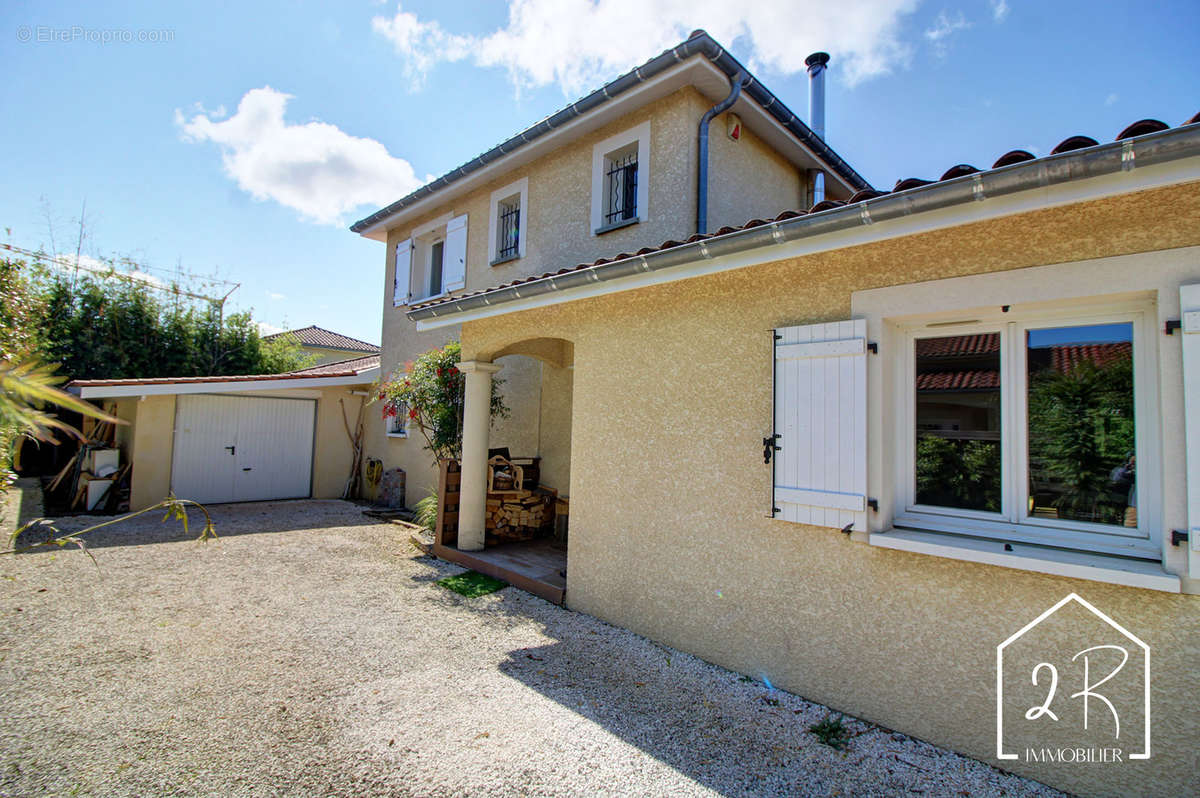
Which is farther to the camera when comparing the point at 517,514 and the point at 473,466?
the point at 517,514

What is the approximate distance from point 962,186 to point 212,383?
1359cm

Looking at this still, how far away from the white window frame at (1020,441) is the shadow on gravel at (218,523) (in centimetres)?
957

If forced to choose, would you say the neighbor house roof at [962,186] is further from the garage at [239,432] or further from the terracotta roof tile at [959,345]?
the garage at [239,432]

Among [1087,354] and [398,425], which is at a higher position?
[1087,354]

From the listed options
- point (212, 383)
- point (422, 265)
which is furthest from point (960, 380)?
point (212, 383)

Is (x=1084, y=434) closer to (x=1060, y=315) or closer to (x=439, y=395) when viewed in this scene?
(x=1060, y=315)

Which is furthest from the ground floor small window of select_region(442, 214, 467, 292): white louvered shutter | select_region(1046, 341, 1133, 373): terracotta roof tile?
select_region(1046, 341, 1133, 373): terracotta roof tile

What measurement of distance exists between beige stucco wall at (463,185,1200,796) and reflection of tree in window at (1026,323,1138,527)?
373 mm

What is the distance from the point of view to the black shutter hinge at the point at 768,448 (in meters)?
4.46

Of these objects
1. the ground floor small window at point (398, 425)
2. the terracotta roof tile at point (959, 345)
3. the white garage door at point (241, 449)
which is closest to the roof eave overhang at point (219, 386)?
the white garage door at point (241, 449)

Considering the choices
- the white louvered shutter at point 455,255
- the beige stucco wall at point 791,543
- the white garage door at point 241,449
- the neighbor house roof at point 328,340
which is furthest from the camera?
the neighbor house roof at point 328,340

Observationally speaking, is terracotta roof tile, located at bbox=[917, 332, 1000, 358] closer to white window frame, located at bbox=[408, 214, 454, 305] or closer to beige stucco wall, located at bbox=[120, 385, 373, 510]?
white window frame, located at bbox=[408, 214, 454, 305]

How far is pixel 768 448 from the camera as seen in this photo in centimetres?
452

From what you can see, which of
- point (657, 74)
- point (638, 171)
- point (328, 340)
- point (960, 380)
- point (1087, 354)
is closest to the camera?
point (1087, 354)
